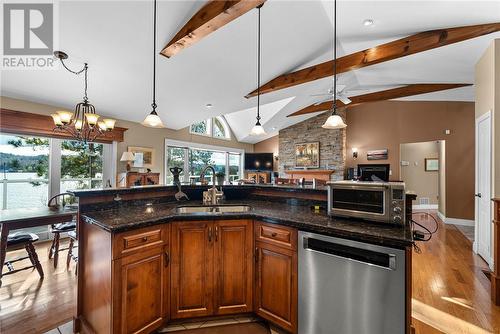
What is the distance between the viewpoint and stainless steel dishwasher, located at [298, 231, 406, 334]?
1.30 m

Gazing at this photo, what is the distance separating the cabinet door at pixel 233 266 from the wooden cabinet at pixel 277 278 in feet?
0.25

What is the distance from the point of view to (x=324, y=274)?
154 cm

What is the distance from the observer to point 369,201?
1667 millimetres

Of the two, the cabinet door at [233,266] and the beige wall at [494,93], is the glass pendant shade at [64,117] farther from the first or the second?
the beige wall at [494,93]

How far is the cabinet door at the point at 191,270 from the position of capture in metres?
1.81

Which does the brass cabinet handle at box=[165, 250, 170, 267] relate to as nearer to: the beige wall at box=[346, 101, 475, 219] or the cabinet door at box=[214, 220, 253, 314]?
the cabinet door at box=[214, 220, 253, 314]

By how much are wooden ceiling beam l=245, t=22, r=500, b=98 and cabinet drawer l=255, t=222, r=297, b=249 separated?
122 inches

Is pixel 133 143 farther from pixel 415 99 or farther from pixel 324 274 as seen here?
pixel 415 99

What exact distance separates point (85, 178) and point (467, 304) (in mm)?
5915

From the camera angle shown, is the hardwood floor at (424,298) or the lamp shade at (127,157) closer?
the hardwood floor at (424,298)

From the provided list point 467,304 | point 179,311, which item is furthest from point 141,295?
point 467,304

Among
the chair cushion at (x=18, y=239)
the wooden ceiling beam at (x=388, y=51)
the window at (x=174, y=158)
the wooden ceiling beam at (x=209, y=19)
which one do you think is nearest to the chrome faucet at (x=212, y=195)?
the wooden ceiling beam at (x=209, y=19)

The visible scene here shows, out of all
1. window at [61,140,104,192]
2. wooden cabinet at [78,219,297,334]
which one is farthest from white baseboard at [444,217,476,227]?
window at [61,140,104,192]

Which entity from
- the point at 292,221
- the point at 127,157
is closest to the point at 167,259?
the point at 292,221
